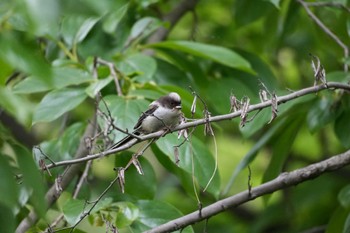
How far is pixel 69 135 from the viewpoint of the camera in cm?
333

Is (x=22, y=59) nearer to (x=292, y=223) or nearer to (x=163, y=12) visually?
(x=163, y=12)

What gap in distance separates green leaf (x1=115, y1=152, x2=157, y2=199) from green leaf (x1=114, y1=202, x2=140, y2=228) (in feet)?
1.16

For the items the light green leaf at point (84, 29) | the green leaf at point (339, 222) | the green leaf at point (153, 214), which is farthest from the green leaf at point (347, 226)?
the light green leaf at point (84, 29)

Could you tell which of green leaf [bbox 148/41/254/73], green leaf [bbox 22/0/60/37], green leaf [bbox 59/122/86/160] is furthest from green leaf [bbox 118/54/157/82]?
green leaf [bbox 22/0/60/37]

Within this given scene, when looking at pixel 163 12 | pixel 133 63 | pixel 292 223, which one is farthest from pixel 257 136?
pixel 133 63

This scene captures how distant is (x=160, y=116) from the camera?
2.61 m

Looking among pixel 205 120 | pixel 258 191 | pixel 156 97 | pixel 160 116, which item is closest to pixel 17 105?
pixel 205 120

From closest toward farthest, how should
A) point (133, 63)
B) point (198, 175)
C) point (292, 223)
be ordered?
point (198, 175) < point (133, 63) < point (292, 223)

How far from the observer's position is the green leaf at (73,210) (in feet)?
8.47

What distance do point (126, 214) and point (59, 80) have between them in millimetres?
758

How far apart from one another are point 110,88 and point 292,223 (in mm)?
1990

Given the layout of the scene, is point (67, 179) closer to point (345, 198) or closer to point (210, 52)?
point (210, 52)

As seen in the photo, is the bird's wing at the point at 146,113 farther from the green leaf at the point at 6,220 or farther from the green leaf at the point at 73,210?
the green leaf at the point at 6,220

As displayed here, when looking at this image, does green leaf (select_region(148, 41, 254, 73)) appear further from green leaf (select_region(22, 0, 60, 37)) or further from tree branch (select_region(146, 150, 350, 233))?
green leaf (select_region(22, 0, 60, 37))
